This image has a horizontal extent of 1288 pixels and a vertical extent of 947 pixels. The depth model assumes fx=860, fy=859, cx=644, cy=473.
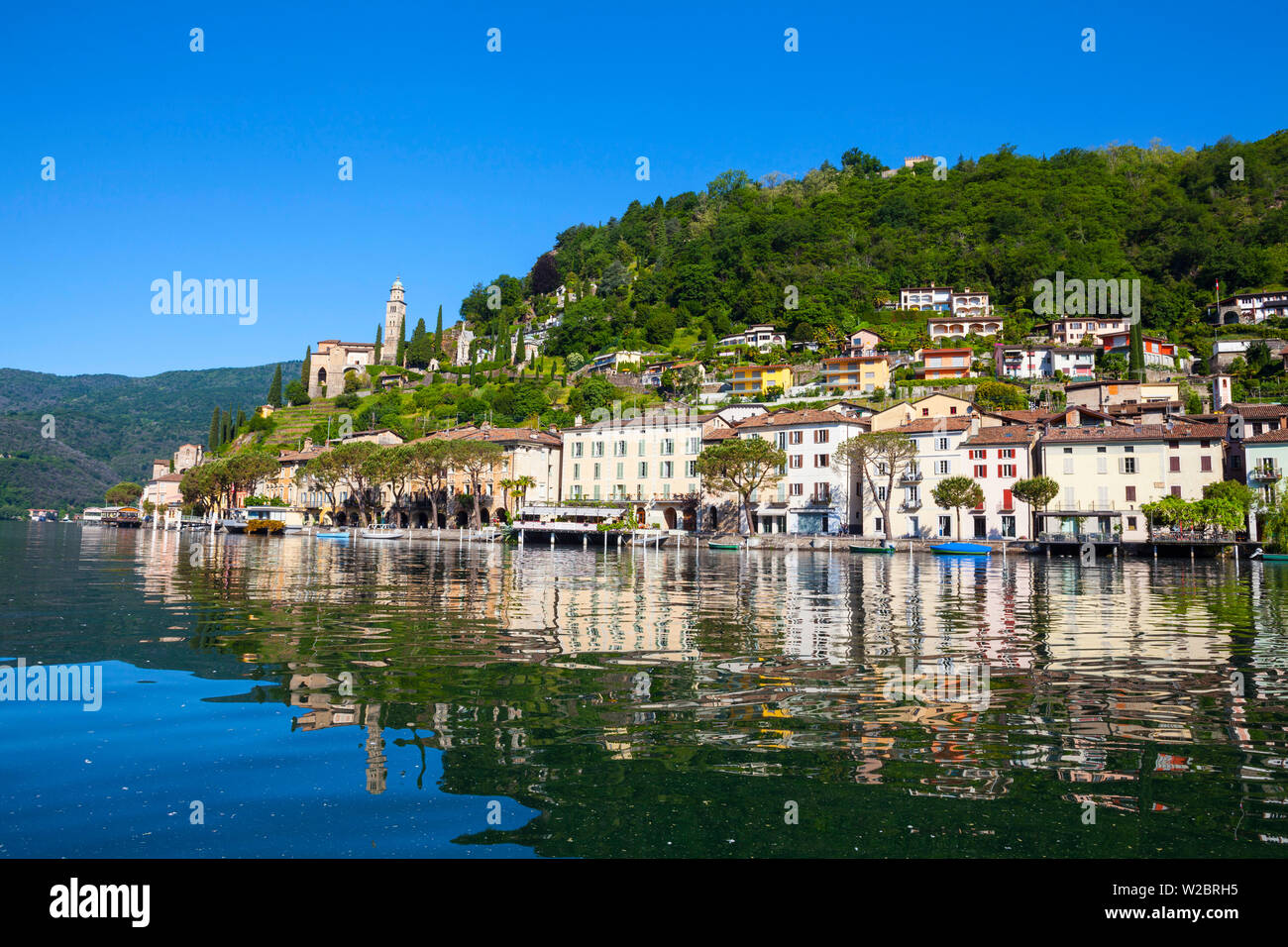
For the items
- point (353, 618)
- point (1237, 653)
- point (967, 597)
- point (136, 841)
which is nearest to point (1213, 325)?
point (967, 597)

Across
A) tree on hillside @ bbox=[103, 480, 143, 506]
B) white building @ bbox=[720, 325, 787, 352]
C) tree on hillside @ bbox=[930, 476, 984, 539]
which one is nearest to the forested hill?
white building @ bbox=[720, 325, 787, 352]

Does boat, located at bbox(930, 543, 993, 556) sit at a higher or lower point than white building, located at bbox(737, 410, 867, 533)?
lower

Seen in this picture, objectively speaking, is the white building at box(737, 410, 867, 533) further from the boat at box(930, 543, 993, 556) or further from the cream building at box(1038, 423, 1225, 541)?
the cream building at box(1038, 423, 1225, 541)

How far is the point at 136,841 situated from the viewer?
6.77 m

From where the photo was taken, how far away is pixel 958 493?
69.5 metres

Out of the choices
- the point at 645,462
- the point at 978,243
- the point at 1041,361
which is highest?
the point at 978,243

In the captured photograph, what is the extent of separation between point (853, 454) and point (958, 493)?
29.4 ft

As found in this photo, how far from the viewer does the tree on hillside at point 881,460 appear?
232 feet

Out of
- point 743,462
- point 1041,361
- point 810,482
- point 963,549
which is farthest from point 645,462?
point 1041,361

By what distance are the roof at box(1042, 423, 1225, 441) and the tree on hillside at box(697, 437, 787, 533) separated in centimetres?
2238

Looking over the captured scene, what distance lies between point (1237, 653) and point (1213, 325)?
12060cm

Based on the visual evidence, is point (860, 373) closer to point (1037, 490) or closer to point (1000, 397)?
point (1000, 397)

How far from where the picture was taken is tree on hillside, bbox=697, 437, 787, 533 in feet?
246

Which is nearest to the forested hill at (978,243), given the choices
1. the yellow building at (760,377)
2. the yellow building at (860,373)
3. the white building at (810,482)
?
the yellow building at (760,377)
